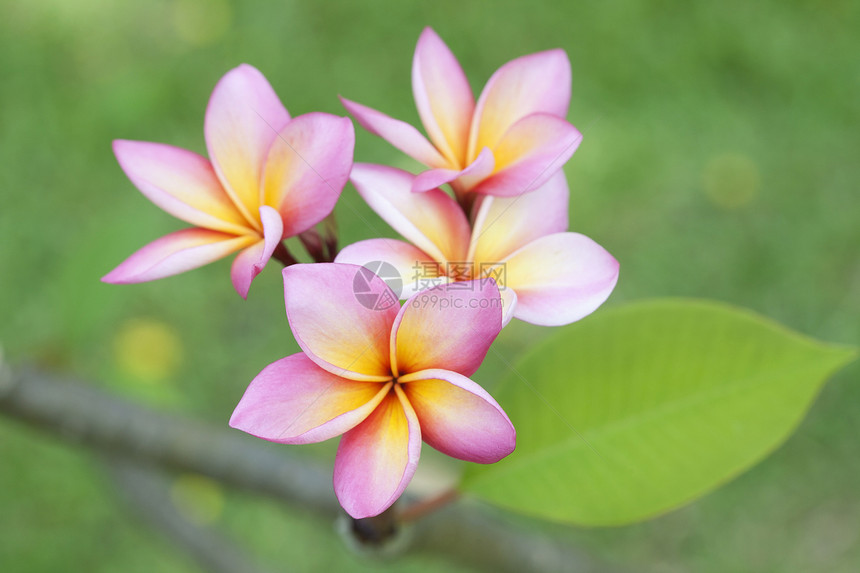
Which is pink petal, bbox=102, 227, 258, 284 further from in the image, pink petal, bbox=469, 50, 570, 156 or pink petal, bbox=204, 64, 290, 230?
pink petal, bbox=469, 50, 570, 156

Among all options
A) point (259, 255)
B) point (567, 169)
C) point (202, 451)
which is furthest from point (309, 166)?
point (567, 169)

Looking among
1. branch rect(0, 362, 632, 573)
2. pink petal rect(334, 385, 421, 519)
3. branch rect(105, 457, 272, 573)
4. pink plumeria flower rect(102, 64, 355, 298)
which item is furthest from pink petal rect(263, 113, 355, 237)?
branch rect(105, 457, 272, 573)

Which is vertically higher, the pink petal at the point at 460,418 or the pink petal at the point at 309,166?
the pink petal at the point at 309,166

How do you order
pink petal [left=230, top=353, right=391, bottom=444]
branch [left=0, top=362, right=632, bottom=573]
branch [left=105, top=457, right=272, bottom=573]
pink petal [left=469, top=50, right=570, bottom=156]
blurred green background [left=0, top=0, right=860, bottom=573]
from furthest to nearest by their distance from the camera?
blurred green background [left=0, top=0, right=860, bottom=573] → branch [left=105, top=457, right=272, bottom=573] → branch [left=0, top=362, right=632, bottom=573] → pink petal [left=469, top=50, right=570, bottom=156] → pink petal [left=230, top=353, right=391, bottom=444]

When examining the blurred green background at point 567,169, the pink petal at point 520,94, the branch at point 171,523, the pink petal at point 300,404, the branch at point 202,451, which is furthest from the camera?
the blurred green background at point 567,169

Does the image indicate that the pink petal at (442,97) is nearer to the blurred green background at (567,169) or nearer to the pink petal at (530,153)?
the pink petal at (530,153)

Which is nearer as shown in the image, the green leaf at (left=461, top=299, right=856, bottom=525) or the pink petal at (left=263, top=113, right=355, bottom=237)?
the pink petal at (left=263, top=113, right=355, bottom=237)

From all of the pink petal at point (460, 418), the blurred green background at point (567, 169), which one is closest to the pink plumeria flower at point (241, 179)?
the pink petal at point (460, 418)

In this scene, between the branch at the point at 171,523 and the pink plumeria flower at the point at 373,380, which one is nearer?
the pink plumeria flower at the point at 373,380

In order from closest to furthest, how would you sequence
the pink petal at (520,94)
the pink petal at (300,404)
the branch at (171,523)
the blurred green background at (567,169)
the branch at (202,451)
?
the pink petal at (300,404) → the pink petal at (520,94) → the branch at (202,451) → the branch at (171,523) → the blurred green background at (567,169)
